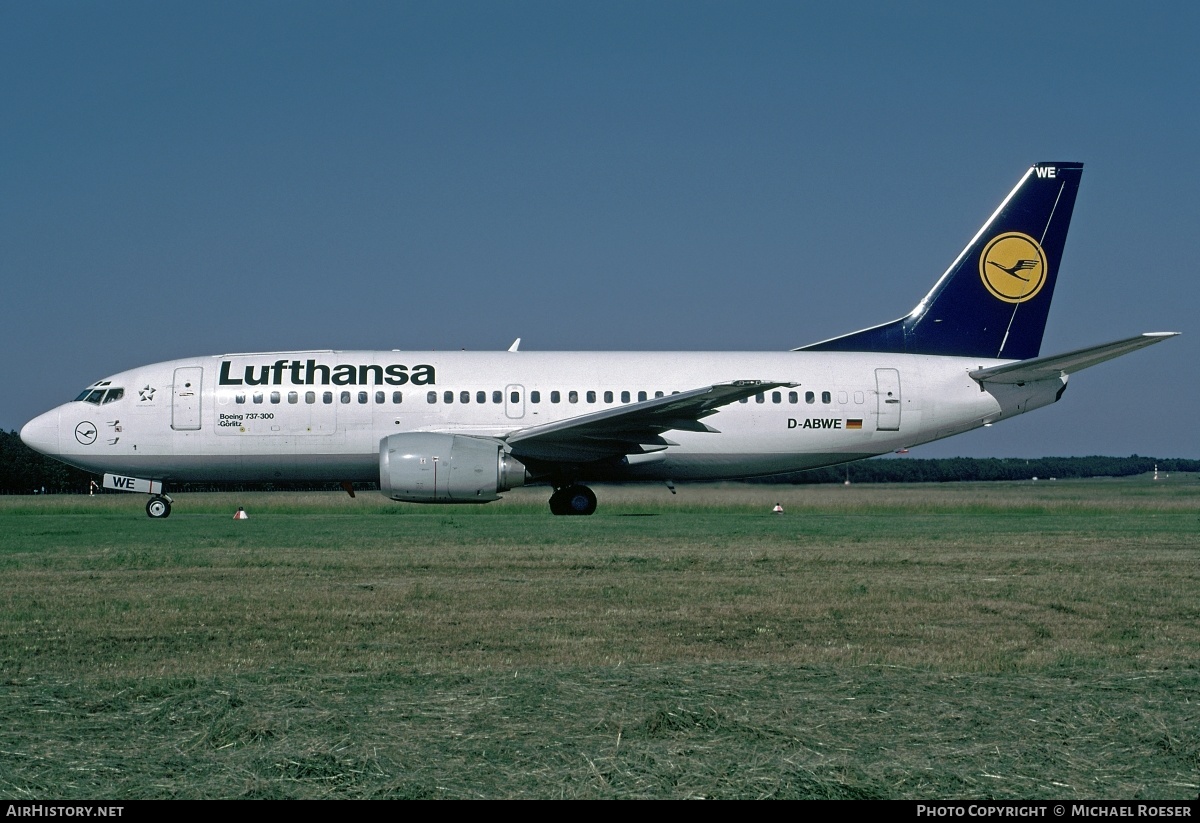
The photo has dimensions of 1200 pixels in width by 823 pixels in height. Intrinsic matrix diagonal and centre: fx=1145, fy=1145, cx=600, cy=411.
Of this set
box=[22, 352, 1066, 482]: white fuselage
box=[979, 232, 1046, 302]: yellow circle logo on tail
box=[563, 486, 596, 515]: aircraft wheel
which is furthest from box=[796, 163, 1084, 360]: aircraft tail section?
box=[563, 486, 596, 515]: aircraft wheel

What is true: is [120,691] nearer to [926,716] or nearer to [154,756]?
[154,756]

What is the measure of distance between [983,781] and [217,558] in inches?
412

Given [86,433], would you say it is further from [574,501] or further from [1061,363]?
[1061,363]

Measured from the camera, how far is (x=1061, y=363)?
21953 millimetres

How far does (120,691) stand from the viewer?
17.3 feet

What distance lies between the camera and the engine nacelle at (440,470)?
65.4 ft

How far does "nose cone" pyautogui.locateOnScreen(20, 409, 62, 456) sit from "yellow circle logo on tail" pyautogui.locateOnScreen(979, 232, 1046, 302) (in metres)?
19.3

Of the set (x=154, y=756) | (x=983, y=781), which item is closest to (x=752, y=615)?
(x=983, y=781)

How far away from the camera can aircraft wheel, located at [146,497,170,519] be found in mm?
22438

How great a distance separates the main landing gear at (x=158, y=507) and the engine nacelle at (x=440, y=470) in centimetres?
526

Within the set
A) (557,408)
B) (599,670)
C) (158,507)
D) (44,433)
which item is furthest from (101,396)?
(599,670)

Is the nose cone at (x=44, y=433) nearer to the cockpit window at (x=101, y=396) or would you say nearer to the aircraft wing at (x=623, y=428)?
the cockpit window at (x=101, y=396)

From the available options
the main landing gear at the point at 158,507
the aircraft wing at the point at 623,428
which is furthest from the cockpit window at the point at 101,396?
the aircraft wing at the point at 623,428

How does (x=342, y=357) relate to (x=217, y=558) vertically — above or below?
above
